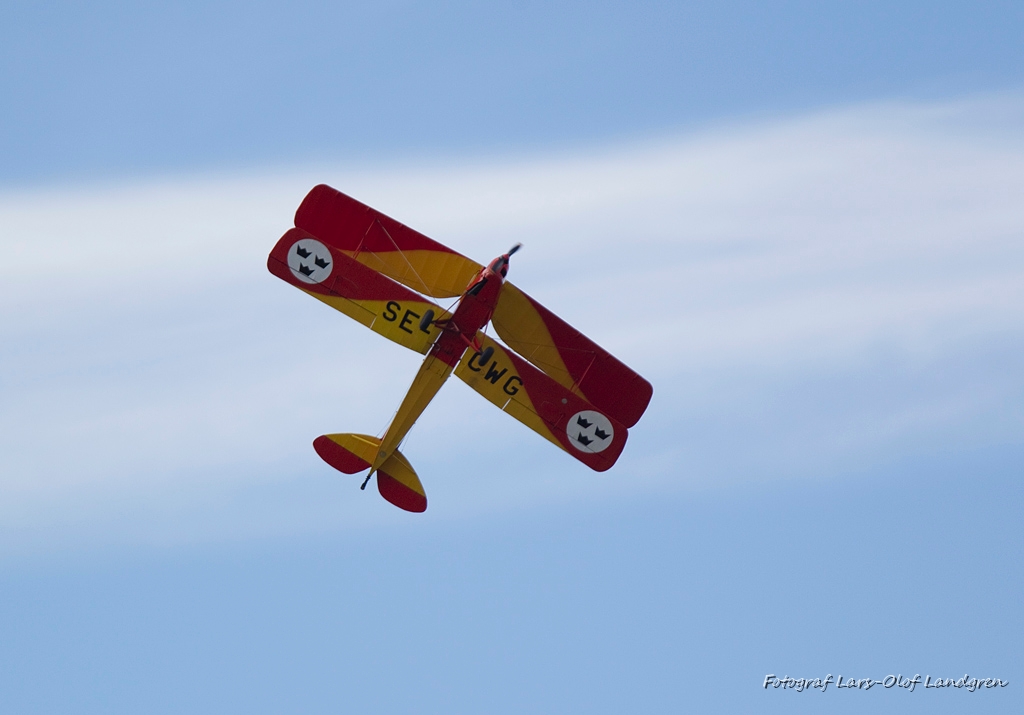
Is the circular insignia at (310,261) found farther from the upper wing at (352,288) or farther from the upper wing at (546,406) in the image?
the upper wing at (546,406)

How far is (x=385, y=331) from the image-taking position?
2462 cm

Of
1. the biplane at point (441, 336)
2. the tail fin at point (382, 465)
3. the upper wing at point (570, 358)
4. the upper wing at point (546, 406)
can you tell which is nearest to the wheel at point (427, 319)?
the biplane at point (441, 336)

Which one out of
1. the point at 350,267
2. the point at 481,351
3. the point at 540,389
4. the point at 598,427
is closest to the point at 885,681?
the point at 598,427

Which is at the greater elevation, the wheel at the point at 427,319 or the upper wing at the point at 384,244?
the upper wing at the point at 384,244

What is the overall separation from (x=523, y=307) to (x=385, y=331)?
337 cm

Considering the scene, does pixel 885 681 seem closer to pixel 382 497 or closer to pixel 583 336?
pixel 583 336

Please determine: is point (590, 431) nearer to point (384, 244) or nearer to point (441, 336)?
point (441, 336)

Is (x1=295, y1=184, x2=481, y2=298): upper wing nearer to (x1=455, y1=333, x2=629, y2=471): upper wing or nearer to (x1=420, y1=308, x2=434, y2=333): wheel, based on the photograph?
(x1=420, y1=308, x2=434, y2=333): wheel

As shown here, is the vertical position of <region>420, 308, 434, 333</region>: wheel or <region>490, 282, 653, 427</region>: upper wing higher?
<region>490, 282, 653, 427</region>: upper wing

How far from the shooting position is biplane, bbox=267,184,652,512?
24.4 m

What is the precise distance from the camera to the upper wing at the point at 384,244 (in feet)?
80.9

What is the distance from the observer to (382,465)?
83.4ft

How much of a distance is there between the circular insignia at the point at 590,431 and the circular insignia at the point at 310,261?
6990mm

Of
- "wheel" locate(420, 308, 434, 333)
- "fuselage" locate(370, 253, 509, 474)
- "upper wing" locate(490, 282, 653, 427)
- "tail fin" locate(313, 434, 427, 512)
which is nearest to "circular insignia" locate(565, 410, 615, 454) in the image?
"upper wing" locate(490, 282, 653, 427)
